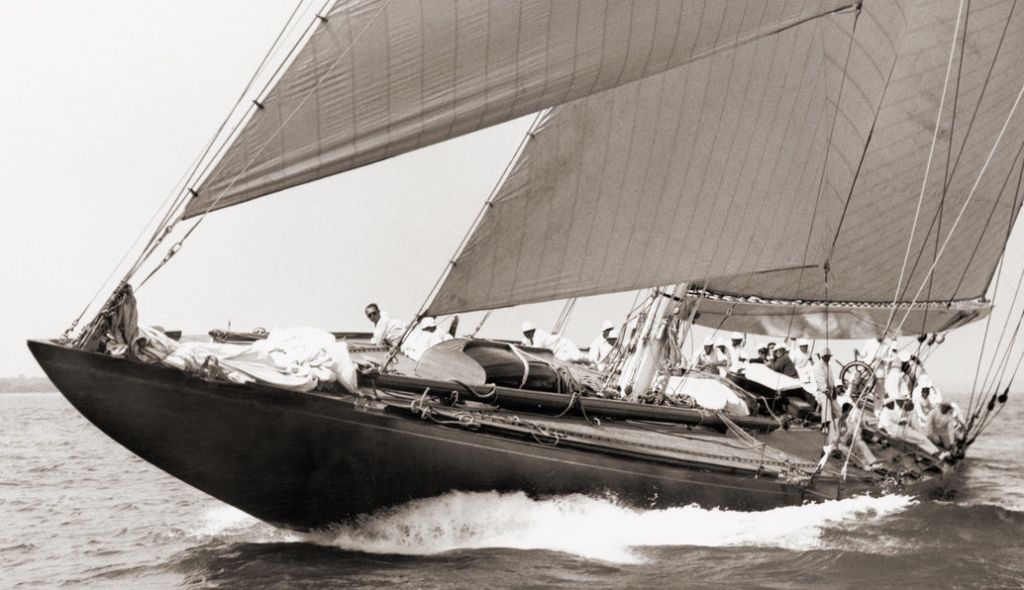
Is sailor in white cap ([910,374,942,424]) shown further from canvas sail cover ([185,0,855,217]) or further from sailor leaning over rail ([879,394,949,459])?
canvas sail cover ([185,0,855,217])

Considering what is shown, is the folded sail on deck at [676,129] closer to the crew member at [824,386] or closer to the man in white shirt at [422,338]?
the crew member at [824,386]

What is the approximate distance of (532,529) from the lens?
33.9 feet

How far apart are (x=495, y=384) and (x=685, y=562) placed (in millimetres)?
2568

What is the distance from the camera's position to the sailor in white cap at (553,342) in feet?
53.2

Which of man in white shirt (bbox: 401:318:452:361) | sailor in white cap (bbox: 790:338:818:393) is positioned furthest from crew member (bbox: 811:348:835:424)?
man in white shirt (bbox: 401:318:452:361)

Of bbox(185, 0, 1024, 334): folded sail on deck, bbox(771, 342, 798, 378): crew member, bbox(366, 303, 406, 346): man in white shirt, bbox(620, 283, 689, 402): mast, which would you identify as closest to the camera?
bbox(185, 0, 1024, 334): folded sail on deck

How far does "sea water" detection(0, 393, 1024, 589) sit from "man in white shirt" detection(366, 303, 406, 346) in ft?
9.92

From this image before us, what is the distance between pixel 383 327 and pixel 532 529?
5.32m

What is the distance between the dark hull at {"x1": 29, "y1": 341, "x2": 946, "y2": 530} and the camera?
905 cm

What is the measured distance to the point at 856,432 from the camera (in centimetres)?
1267

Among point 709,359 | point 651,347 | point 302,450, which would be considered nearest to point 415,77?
point 302,450

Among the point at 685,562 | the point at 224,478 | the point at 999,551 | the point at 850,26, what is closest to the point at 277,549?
the point at 224,478

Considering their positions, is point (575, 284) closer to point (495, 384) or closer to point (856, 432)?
point (495, 384)

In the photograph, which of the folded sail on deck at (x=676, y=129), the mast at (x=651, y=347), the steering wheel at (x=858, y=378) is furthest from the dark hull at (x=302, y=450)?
the steering wheel at (x=858, y=378)
